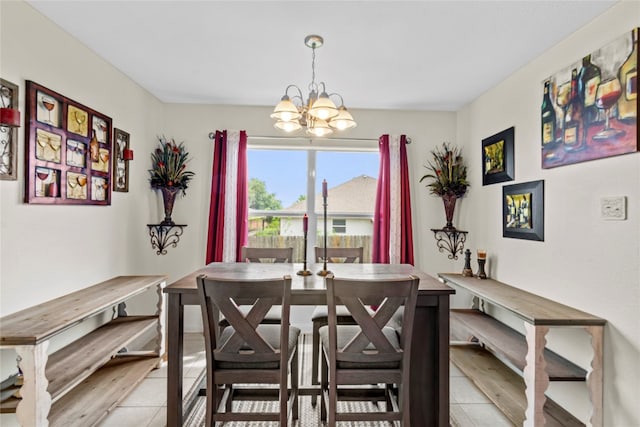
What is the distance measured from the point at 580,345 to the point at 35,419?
2.97m

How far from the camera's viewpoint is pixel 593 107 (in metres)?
1.99

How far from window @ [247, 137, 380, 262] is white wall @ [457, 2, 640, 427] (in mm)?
1452

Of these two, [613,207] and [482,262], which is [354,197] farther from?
[613,207]

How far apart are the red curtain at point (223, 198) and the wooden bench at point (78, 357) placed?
2.74 feet

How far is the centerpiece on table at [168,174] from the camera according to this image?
346cm

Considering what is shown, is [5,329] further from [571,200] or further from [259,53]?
[571,200]

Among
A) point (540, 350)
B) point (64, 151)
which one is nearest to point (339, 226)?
point (540, 350)

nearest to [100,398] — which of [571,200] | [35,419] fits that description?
[35,419]

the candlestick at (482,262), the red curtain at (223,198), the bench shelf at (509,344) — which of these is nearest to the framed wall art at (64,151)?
the red curtain at (223,198)

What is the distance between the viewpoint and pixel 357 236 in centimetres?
401

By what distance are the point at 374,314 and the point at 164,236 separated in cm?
282

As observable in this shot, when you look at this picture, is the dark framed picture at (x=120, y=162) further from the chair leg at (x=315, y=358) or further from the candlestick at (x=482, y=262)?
the candlestick at (x=482, y=262)

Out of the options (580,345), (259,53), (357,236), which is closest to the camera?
(580,345)

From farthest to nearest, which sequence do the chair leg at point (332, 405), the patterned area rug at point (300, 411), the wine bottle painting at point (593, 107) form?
the patterned area rug at point (300, 411) < the wine bottle painting at point (593, 107) < the chair leg at point (332, 405)
